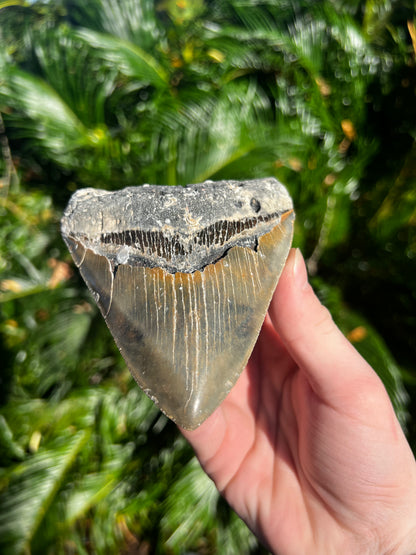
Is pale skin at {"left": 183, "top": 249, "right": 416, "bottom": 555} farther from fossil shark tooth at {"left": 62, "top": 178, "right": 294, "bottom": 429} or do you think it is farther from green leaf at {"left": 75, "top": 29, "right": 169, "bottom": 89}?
green leaf at {"left": 75, "top": 29, "right": 169, "bottom": 89}

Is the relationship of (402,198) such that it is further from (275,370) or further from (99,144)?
(99,144)

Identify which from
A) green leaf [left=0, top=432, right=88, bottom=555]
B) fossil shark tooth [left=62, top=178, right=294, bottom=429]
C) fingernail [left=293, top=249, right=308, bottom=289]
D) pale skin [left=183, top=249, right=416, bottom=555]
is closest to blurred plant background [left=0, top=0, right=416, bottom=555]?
green leaf [left=0, top=432, right=88, bottom=555]

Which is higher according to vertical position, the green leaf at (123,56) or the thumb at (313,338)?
the green leaf at (123,56)

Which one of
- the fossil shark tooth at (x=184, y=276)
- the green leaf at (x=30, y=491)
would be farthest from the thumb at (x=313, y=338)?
the green leaf at (x=30, y=491)

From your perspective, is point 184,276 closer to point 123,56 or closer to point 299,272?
point 299,272

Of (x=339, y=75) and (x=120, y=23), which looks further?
(x=120, y=23)

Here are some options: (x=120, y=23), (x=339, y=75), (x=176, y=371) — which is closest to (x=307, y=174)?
(x=339, y=75)

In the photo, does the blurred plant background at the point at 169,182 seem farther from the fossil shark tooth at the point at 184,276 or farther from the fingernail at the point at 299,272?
the fossil shark tooth at the point at 184,276
